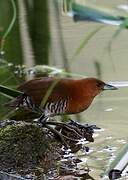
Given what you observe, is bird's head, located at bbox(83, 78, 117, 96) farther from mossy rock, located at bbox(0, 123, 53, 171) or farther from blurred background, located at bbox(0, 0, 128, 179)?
mossy rock, located at bbox(0, 123, 53, 171)

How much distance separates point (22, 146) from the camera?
10.1 ft

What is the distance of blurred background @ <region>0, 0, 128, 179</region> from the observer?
3.47 m

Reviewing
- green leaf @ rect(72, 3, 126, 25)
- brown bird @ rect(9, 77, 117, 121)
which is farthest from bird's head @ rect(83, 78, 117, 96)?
green leaf @ rect(72, 3, 126, 25)

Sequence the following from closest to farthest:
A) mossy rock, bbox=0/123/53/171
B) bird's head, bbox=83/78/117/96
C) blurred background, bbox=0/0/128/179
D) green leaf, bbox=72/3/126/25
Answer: green leaf, bbox=72/3/126/25 < mossy rock, bbox=0/123/53/171 < blurred background, bbox=0/0/128/179 < bird's head, bbox=83/78/117/96

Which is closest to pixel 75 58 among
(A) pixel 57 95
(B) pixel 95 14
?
(A) pixel 57 95

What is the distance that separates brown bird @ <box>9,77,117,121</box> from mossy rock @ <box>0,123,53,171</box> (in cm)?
13

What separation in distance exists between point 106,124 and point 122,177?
1017 millimetres

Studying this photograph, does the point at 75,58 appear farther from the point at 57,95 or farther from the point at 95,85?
the point at 57,95

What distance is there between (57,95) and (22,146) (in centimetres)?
41

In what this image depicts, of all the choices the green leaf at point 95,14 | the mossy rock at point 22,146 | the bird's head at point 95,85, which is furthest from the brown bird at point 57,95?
the green leaf at point 95,14

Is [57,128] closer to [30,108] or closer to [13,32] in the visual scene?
[30,108]

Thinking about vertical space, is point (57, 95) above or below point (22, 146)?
above

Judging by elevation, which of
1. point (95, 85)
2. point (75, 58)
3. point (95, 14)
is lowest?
point (75, 58)

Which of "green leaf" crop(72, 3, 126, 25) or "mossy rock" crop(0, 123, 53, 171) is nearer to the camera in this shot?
"green leaf" crop(72, 3, 126, 25)
